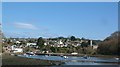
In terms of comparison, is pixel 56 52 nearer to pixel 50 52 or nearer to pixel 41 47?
pixel 50 52

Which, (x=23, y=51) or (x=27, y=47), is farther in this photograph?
(x=27, y=47)

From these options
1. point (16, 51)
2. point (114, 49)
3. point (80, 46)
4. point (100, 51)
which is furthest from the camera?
point (80, 46)

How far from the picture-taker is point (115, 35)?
8381cm

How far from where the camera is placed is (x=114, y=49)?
262 ft

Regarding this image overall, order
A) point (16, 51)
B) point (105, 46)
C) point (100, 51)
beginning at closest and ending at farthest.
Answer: point (105, 46)
point (100, 51)
point (16, 51)

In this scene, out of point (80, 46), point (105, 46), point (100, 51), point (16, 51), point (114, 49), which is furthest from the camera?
point (80, 46)

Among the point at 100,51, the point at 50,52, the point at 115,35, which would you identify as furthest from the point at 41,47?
the point at 115,35

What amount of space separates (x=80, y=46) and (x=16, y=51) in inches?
987

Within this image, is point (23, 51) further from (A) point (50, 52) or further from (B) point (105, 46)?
(B) point (105, 46)

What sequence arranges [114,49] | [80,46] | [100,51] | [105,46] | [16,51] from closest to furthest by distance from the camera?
[114,49], [105,46], [100,51], [16,51], [80,46]

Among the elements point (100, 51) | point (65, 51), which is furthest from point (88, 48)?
point (100, 51)

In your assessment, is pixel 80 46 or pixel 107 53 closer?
pixel 107 53

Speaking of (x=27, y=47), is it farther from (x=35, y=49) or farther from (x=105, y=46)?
(x=105, y=46)

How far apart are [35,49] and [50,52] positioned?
12871 millimetres
